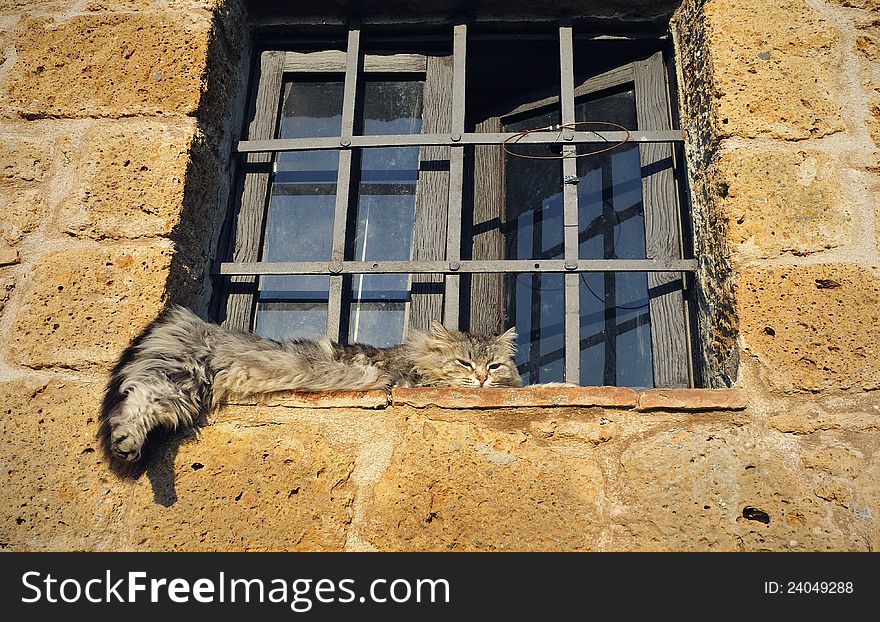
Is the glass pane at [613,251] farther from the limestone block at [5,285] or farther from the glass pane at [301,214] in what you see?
the limestone block at [5,285]

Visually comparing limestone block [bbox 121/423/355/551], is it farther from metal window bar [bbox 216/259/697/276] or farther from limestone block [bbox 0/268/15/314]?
limestone block [bbox 0/268/15/314]

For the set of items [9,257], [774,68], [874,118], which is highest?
[774,68]

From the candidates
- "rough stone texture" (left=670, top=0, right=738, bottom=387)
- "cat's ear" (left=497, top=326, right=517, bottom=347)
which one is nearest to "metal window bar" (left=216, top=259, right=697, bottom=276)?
"rough stone texture" (left=670, top=0, right=738, bottom=387)

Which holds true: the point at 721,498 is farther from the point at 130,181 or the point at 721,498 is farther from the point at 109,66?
the point at 109,66

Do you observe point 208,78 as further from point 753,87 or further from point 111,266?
point 753,87

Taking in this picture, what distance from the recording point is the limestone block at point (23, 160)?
2.50 meters

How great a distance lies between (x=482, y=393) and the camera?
84.9 inches

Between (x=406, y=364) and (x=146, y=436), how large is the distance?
0.92 m

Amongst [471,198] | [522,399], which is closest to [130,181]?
[471,198]

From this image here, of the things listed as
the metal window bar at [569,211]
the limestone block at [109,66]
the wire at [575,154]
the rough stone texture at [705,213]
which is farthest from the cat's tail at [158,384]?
the rough stone texture at [705,213]

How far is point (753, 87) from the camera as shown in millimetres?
2441

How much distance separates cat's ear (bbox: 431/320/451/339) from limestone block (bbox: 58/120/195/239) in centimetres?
98

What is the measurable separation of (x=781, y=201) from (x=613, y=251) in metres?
0.66

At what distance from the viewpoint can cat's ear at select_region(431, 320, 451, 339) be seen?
256cm
